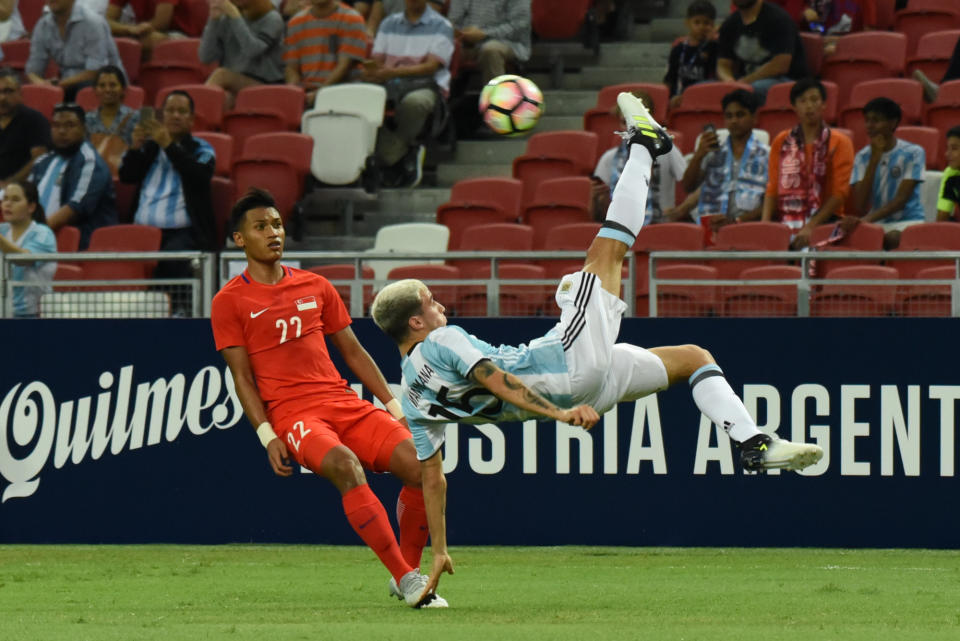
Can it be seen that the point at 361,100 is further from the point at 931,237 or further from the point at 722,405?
the point at 722,405

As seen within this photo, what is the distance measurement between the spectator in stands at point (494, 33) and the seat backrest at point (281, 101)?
68.8 inches

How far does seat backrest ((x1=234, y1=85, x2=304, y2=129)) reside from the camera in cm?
1548

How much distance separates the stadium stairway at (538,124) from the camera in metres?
15.0

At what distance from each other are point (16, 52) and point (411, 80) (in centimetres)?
506

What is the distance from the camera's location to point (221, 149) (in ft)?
48.0

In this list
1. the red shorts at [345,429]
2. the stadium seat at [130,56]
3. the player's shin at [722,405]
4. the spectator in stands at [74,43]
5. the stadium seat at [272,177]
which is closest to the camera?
the player's shin at [722,405]

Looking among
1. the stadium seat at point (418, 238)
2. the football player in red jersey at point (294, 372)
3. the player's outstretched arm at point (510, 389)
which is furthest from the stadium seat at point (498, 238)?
the player's outstretched arm at point (510, 389)

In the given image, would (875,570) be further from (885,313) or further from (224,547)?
(224,547)

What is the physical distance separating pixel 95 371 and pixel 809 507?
17.1 ft

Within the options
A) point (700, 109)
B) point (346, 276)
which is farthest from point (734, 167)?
point (346, 276)

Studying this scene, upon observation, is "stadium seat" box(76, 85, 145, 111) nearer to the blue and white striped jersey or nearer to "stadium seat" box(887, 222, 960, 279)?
"stadium seat" box(887, 222, 960, 279)

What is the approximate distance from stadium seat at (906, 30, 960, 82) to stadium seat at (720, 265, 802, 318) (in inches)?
187

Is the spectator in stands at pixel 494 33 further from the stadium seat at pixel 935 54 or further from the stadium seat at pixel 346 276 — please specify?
the stadium seat at pixel 346 276

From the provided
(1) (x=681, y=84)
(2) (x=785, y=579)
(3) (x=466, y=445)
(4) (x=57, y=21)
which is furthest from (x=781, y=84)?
(4) (x=57, y=21)
